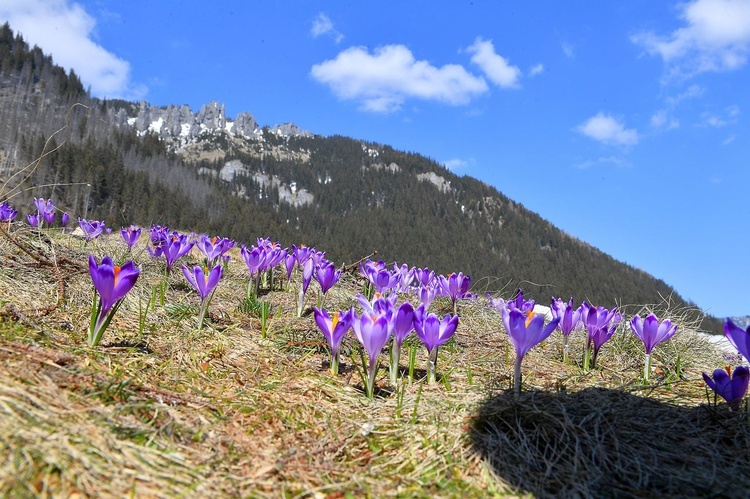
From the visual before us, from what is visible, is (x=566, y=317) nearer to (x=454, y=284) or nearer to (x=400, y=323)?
(x=454, y=284)

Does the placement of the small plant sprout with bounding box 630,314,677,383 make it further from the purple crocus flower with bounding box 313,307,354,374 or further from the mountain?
the purple crocus flower with bounding box 313,307,354,374

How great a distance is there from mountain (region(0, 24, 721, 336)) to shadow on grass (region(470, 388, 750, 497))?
2.31 m

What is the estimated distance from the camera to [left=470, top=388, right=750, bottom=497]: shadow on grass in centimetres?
144

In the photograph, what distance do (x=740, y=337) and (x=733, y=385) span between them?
Answer: 36cm

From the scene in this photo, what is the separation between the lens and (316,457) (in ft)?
4.99

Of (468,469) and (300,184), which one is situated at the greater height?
(300,184)

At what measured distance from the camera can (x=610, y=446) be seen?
5.49 feet

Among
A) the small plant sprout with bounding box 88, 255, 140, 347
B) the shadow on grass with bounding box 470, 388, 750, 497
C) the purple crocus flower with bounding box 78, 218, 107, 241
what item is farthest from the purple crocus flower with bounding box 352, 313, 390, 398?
the purple crocus flower with bounding box 78, 218, 107, 241

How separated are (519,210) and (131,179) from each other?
11855 cm

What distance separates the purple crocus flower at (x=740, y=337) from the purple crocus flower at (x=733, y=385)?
25 cm

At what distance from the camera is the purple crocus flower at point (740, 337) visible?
5.62ft

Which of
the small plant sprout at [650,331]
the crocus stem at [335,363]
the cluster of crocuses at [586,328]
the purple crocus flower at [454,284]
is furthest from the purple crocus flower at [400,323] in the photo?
the purple crocus flower at [454,284]

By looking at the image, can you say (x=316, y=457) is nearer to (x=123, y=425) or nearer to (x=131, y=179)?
(x=123, y=425)

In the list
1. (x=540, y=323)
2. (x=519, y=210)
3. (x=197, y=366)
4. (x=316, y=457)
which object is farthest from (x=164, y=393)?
(x=519, y=210)
